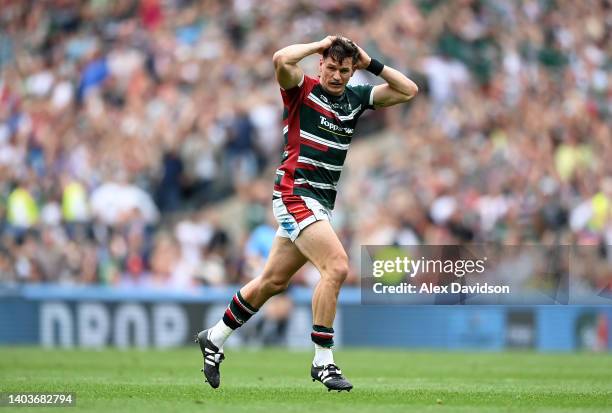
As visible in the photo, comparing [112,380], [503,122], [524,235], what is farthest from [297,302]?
[112,380]

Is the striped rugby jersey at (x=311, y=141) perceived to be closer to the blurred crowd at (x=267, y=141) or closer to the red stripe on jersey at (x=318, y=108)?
the red stripe on jersey at (x=318, y=108)

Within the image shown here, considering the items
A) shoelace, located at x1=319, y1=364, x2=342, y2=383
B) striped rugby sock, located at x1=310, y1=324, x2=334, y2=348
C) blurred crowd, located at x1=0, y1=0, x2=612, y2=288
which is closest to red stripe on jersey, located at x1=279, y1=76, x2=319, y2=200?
striped rugby sock, located at x1=310, y1=324, x2=334, y2=348

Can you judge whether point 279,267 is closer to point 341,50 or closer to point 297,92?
point 297,92

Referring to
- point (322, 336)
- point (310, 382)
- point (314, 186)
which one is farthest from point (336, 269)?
point (310, 382)

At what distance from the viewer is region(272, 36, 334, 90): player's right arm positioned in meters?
9.80

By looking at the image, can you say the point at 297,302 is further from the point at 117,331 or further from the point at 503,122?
the point at 503,122

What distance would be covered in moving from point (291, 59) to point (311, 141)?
72 cm

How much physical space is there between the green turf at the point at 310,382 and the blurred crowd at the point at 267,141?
9.59 ft

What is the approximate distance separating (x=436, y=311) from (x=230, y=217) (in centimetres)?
452

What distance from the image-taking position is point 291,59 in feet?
32.2

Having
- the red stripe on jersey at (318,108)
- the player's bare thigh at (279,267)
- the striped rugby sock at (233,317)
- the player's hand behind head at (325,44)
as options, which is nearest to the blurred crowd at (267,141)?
the striped rugby sock at (233,317)

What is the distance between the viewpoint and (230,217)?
2178 cm

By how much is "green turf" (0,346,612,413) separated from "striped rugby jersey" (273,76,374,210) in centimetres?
165

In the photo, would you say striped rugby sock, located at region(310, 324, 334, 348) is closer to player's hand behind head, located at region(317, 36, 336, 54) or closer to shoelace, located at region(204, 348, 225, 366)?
shoelace, located at region(204, 348, 225, 366)
